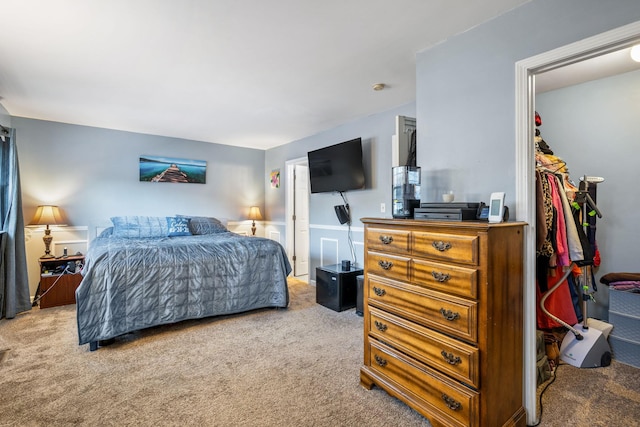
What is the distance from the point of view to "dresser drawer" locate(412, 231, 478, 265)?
1.45 metres

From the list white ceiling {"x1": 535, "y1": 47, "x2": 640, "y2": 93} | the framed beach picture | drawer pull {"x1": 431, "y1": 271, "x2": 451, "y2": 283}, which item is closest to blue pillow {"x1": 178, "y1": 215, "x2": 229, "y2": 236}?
the framed beach picture

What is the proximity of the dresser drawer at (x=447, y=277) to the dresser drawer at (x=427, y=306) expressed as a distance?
0.04 m

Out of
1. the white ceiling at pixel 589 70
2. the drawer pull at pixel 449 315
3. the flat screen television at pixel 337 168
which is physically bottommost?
the drawer pull at pixel 449 315

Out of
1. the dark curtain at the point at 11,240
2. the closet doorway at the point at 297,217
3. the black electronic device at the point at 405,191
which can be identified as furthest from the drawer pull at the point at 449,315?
the dark curtain at the point at 11,240

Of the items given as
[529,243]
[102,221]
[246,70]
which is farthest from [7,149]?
[529,243]

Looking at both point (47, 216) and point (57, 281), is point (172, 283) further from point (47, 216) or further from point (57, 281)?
point (47, 216)

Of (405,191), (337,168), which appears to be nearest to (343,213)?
(337,168)

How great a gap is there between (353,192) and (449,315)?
2698mm

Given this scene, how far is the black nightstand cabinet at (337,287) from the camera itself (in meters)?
3.58

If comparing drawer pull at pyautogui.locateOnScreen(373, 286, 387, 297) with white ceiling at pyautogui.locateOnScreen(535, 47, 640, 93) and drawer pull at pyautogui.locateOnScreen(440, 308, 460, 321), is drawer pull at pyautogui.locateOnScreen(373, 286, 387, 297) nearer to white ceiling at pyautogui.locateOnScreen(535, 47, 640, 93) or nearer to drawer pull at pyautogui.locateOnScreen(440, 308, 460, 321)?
drawer pull at pyautogui.locateOnScreen(440, 308, 460, 321)

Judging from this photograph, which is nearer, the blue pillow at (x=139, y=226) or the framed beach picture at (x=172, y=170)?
the blue pillow at (x=139, y=226)

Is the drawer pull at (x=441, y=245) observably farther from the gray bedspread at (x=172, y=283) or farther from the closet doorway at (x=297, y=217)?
the closet doorway at (x=297, y=217)

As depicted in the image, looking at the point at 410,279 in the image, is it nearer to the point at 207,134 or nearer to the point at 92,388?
the point at 92,388

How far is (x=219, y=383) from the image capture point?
6.85ft
